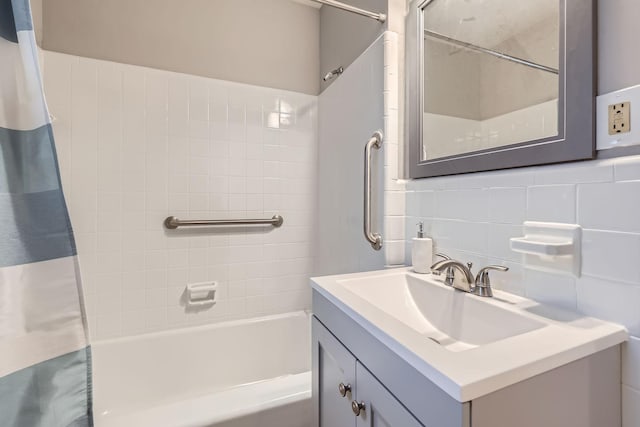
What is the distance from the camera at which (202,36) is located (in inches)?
66.7

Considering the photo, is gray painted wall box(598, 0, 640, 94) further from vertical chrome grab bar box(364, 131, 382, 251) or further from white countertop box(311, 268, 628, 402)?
vertical chrome grab bar box(364, 131, 382, 251)

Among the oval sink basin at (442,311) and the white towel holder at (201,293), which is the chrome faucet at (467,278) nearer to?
the oval sink basin at (442,311)

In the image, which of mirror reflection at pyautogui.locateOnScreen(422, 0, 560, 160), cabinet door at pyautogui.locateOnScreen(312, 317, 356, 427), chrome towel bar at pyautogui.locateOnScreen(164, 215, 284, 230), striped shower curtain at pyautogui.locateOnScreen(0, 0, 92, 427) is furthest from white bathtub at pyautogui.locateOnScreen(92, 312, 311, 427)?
mirror reflection at pyautogui.locateOnScreen(422, 0, 560, 160)

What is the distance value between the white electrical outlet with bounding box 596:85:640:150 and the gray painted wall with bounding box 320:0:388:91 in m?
0.90

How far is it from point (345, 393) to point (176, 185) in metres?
1.38

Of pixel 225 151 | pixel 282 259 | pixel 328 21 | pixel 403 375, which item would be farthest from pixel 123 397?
pixel 328 21

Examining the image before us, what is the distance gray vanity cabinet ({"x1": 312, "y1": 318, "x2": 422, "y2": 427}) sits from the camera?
0.56 m

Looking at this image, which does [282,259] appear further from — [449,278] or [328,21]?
[328,21]

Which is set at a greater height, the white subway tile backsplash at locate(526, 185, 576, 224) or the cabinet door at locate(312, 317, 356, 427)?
the white subway tile backsplash at locate(526, 185, 576, 224)

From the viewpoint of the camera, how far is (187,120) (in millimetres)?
1644

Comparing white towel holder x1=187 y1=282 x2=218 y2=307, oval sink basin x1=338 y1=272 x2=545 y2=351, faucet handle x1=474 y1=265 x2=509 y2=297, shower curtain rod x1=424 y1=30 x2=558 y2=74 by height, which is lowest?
white towel holder x1=187 y1=282 x2=218 y2=307

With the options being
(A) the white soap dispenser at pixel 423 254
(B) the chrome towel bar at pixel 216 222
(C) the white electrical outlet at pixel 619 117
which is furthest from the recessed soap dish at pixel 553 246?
(B) the chrome towel bar at pixel 216 222

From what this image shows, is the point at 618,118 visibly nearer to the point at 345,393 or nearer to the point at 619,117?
the point at 619,117

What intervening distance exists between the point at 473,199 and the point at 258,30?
1.66 m
